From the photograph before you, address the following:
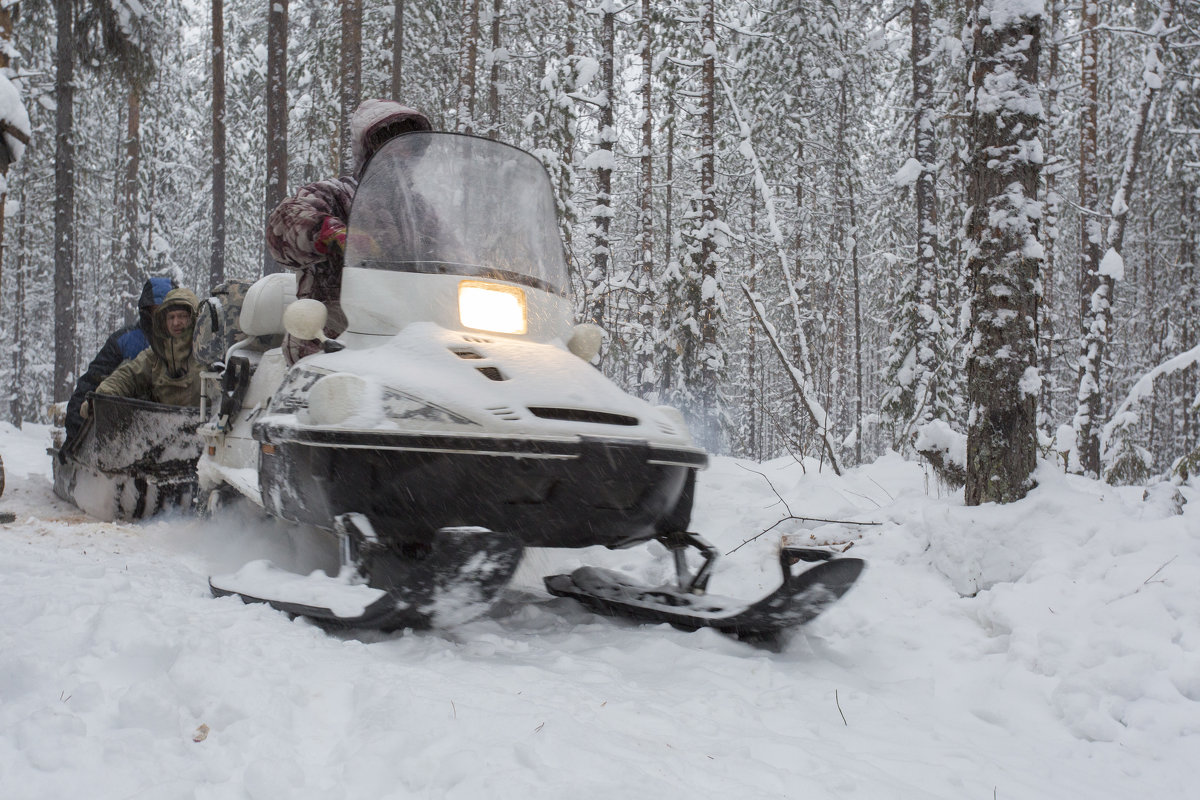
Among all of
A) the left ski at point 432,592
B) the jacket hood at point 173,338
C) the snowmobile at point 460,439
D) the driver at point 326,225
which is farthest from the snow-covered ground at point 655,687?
the jacket hood at point 173,338

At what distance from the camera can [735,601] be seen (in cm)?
339

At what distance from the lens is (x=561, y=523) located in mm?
3213

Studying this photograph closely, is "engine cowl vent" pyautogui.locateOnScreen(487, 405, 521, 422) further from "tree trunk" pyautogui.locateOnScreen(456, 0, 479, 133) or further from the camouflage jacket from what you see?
"tree trunk" pyautogui.locateOnScreen(456, 0, 479, 133)

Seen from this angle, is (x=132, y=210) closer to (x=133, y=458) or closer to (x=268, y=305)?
(x=133, y=458)

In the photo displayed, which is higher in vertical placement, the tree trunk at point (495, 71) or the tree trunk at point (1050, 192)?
the tree trunk at point (495, 71)

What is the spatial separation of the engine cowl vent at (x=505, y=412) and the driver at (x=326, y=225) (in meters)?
1.46

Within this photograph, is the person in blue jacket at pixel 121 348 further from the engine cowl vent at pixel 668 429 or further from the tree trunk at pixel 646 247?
the tree trunk at pixel 646 247

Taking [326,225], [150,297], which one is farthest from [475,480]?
[150,297]

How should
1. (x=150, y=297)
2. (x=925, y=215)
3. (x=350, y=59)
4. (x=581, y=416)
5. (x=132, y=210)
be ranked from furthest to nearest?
(x=132, y=210), (x=925, y=215), (x=350, y=59), (x=150, y=297), (x=581, y=416)

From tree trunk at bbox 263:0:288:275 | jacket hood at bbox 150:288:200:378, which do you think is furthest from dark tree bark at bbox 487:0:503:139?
jacket hood at bbox 150:288:200:378

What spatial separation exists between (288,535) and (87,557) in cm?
95

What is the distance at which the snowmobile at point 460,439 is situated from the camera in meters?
2.91

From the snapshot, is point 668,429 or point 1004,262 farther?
point 1004,262

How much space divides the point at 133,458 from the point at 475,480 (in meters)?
4.01
